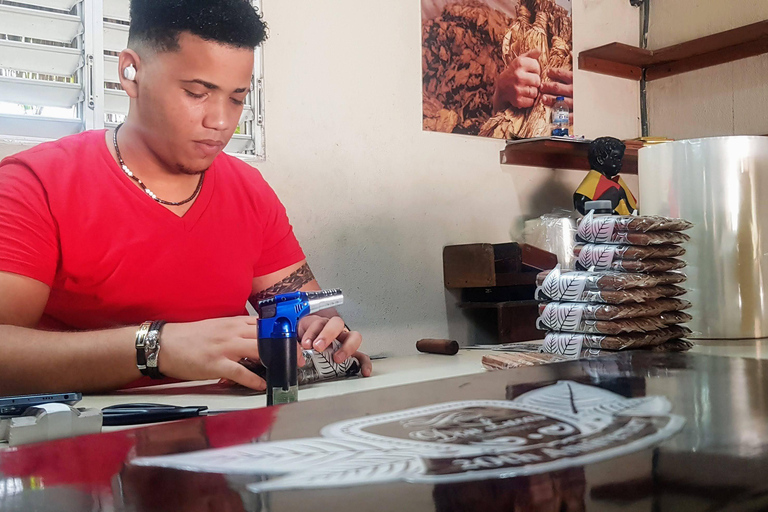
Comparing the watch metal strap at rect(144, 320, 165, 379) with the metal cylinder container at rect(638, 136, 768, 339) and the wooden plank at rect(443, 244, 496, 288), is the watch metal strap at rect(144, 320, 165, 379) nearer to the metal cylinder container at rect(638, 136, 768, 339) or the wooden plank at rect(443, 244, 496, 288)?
the metal cylinder container at rect(638, 136, 768, 339)

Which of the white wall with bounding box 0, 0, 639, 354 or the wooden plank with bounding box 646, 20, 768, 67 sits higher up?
the wooden plank with bounding box 646, 20, 768, 67

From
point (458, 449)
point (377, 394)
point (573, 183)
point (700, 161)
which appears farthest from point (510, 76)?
point (458, 449)

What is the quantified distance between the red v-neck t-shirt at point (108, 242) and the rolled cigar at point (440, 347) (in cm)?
44

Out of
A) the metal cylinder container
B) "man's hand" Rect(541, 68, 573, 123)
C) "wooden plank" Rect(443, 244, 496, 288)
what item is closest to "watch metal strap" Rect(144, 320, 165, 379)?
the metal cylinder container

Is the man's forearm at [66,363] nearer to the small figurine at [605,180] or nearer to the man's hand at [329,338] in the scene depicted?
the man's hand at [329,338]

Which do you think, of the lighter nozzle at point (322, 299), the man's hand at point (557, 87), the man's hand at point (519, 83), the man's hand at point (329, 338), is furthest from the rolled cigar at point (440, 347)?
the man's hand at point (557, 87)

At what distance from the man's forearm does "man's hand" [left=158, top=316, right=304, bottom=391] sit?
63mm

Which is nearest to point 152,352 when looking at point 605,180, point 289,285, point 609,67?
point 289,285

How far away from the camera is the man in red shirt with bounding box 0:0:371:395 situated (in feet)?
3.51

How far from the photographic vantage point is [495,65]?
231cm

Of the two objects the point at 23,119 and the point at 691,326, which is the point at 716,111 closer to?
the point at 691,326

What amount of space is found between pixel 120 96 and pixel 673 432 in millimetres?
1522

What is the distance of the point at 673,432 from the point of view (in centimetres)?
42

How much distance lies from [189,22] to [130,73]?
18 cm
